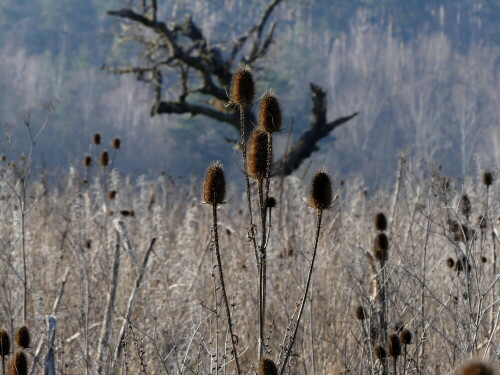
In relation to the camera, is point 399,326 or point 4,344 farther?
point 399,326

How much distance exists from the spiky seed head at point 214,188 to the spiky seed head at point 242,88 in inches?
13.0

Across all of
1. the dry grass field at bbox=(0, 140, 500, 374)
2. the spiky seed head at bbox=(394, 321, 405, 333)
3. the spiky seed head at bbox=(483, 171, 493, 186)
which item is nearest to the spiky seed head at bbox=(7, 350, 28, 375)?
the dry grass field at bbox=(0, 140, 500, 374)

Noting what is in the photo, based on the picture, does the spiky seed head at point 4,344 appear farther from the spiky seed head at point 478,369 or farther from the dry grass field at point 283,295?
the spiky seed head at point 478,369

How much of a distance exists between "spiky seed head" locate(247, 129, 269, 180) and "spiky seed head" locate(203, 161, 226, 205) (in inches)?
4.0

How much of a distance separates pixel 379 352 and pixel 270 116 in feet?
4.25

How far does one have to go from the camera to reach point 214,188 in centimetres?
271

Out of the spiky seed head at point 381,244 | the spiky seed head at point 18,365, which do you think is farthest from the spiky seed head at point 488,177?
the spiky seed head at point 18,365

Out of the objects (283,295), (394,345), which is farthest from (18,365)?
(283,295)

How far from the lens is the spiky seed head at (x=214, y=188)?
271 centimetres

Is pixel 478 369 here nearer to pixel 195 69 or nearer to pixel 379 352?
pixel 379 352

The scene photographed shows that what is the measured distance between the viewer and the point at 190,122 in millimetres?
49688

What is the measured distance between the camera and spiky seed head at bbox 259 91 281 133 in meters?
2.79

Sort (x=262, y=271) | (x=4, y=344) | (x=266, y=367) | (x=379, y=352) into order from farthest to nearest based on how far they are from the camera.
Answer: (x=379, y=352) → (x=4, y=344) → (x=262, y=271) → (x=266, y=367)

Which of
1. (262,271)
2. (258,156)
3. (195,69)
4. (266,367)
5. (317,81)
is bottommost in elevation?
(266,367)
